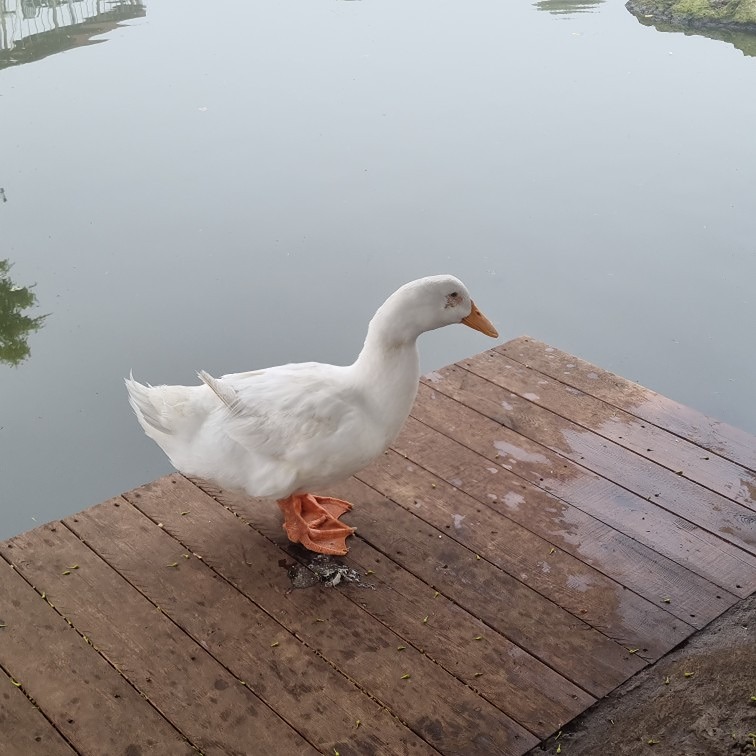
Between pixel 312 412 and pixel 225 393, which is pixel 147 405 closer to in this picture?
pixel 225 393

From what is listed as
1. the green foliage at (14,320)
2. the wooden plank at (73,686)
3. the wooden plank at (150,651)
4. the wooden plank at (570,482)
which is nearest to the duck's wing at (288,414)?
the wooden plank at (150,651)

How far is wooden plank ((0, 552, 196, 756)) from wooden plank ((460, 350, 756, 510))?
167 centimetres

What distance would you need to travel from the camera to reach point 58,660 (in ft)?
6.63

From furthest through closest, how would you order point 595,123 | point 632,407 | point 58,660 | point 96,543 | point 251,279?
point 595,123, point 251,279, point 632,407, point 96,543, point 58,660

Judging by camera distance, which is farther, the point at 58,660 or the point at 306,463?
the point at 306,463

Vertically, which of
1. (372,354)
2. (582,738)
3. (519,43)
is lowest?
(582,738)

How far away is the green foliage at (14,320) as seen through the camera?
142 inches

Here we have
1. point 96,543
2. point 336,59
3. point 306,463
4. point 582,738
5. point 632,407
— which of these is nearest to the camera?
point 582,738

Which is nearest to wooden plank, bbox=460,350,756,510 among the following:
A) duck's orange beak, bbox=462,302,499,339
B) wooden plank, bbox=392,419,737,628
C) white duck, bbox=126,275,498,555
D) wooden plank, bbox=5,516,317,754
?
wooden plank, bbox=392,419,737,628

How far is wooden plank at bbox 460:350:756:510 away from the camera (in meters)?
2.73

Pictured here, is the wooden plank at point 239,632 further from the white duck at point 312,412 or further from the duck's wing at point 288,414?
the duck's wing at point 288,414

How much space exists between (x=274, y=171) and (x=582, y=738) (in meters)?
3.69

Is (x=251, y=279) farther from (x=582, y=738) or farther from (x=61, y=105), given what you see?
(x=582, y=738)

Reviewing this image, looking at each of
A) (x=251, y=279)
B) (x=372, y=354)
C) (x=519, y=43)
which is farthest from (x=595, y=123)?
(x=372, y=354)
